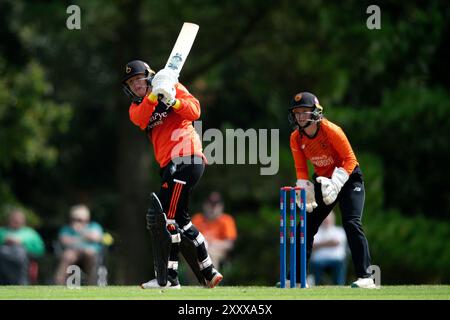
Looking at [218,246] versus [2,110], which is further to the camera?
[2,110]

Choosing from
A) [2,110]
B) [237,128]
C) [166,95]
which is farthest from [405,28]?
[166,95]

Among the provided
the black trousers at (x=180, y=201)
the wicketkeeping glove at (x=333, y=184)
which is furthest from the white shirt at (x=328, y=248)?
the black trousers at (x=180, y=201)

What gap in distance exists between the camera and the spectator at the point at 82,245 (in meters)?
17.7

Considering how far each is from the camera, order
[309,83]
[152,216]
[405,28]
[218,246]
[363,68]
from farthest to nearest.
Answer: [309,83] < [363,68] < [405,28] < [218,246] < [152,216]

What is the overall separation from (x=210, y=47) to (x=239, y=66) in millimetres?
3180

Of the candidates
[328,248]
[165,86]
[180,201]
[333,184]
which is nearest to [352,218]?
[333,184]

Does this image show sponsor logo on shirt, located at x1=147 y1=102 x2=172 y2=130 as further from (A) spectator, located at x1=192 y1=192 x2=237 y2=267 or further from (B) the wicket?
(A) spectator, located at x1=192 y1=192 x2=237 y2=267

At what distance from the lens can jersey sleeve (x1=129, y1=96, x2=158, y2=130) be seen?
10781 millimetres

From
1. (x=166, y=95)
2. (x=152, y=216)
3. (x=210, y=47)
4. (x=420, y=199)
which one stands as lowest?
(x=152, y=216)

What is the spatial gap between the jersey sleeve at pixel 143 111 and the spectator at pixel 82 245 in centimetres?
692

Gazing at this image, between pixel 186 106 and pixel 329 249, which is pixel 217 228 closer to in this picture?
pixel 329 249

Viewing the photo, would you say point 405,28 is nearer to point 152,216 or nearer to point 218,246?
point 218,246

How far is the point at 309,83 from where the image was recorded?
2697cm

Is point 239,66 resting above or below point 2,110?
above
